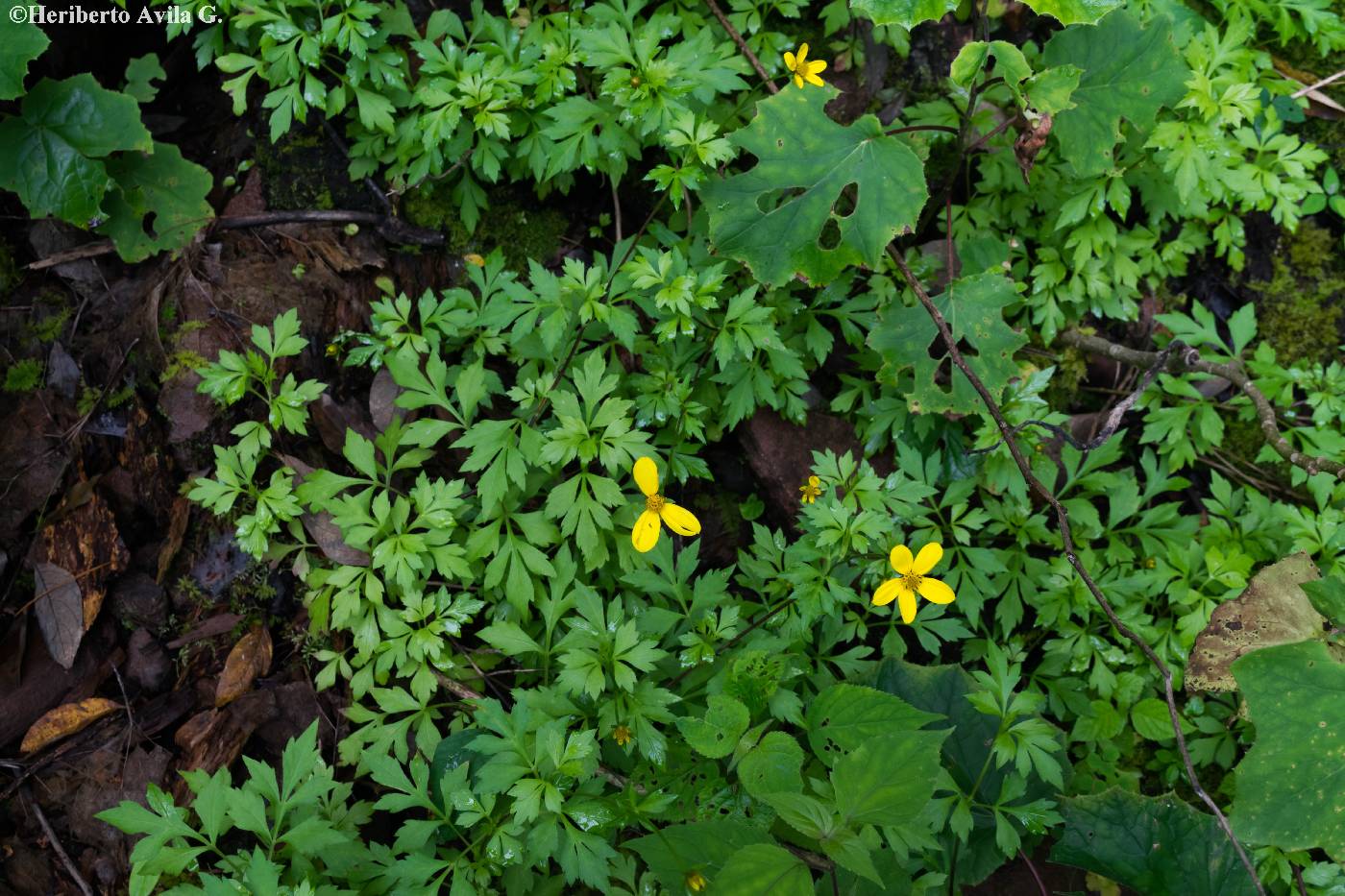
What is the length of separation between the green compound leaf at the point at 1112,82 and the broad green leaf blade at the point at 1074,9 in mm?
449

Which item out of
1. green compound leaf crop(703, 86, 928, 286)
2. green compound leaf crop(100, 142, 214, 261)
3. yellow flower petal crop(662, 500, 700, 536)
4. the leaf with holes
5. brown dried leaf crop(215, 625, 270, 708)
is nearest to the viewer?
the leaf with holes

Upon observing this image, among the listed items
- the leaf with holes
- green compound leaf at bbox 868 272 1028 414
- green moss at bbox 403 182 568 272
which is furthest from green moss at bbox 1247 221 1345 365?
green moss at bbox 403 182 568 272

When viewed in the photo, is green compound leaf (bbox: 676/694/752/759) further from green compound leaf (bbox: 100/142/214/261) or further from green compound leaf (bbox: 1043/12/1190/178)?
green compound leaf (bbox: 100/142/214/261)

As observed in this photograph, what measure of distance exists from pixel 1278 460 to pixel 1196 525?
55 centimetres

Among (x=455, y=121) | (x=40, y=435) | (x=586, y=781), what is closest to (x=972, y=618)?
(x=586, y=781)

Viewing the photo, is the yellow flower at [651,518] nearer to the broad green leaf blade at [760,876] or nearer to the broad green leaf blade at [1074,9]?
the broad green leaf blade at [760,876]

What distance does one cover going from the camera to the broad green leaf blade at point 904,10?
2730 mm

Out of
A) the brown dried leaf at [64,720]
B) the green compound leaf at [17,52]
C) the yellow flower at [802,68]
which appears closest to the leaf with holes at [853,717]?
the yellow flower at [802,68]

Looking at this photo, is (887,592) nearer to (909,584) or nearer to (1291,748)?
(909,584)

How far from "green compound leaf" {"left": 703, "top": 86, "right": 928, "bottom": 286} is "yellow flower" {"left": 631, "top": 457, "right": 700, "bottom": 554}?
2.70 ft

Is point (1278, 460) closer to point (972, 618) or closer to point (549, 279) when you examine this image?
point (972, 618)

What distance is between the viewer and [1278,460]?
3.55m

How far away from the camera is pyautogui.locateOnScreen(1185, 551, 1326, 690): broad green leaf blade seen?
3021 mm

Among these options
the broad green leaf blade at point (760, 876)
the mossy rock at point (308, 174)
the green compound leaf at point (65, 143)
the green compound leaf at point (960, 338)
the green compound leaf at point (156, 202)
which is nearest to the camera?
the broad green leaf blade at point (760, 876)
